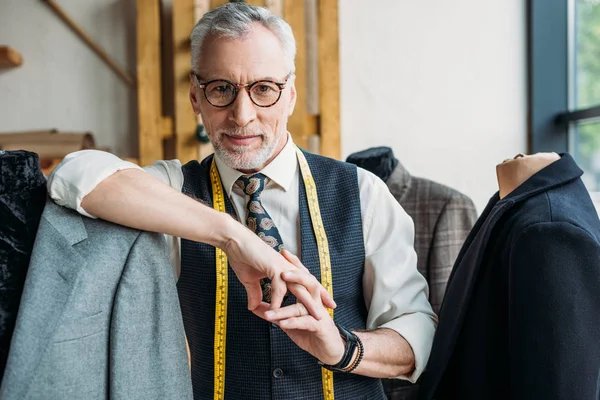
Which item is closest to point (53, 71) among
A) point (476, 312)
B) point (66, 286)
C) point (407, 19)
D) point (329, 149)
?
point (329, 149)

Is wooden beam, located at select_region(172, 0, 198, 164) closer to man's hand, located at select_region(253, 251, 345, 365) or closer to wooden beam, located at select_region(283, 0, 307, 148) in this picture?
wooden beam, located at select_region(283, 0, 307, 148)

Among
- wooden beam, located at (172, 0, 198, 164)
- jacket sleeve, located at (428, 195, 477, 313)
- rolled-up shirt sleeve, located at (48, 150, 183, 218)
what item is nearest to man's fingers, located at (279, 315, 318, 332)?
rolled-up shirt sleeve, located at (48, 150, 183, 218)

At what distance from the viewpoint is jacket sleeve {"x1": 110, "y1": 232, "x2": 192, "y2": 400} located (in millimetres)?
908

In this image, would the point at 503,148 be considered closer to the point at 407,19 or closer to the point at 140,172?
the point at 407,19

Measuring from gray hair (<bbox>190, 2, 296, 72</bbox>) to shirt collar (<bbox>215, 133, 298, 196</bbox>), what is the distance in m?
0.20

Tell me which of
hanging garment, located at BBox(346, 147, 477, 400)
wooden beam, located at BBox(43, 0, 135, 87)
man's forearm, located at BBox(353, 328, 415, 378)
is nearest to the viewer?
man's forearm, located at BBox(353, 328, 415, 378)

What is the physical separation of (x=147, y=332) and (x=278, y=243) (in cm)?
40

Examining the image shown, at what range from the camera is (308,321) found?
998mm

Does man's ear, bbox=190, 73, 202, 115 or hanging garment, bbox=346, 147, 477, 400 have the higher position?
man's ear, bbox=190, 73, 202, 115

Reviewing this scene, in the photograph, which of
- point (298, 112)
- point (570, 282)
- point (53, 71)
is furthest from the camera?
point (53, 71)

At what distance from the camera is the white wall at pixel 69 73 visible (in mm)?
Result: 2793

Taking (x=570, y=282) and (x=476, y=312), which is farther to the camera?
(x=476, y=312)

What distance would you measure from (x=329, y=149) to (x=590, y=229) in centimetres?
180

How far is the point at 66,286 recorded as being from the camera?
0.90m
